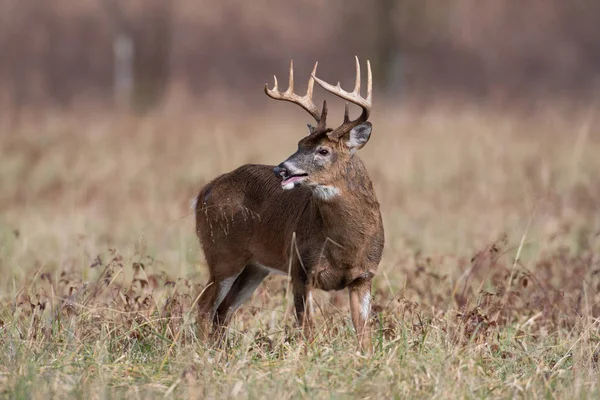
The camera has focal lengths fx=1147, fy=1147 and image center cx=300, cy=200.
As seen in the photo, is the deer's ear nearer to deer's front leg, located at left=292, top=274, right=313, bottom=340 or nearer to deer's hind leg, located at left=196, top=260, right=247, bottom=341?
deer's front leg, located at left=292, top=274, right=313, bottom=340

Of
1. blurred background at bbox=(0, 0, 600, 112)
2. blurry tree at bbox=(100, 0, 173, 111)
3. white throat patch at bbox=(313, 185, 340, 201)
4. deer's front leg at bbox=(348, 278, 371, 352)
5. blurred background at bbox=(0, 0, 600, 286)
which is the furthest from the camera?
blurred background at bbox=(0, 0, 600, 112)

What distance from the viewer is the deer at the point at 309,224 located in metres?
6.21

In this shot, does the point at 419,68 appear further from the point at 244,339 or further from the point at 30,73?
the point at 244,339

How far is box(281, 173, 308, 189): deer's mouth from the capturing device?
614cm

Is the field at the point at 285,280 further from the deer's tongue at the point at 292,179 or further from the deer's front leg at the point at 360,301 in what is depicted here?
the deer's tongue at the point at 292,179

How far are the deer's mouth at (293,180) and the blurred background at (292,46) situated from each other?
1630 cm

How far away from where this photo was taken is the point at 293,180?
6.20m

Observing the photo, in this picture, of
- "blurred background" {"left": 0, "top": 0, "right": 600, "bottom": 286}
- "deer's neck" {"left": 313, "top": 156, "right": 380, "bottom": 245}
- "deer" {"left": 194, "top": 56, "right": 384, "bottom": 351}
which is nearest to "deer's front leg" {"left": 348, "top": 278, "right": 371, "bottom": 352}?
"deer" {"left": 194, "top": 56, "right": 384, "bottom": 351}

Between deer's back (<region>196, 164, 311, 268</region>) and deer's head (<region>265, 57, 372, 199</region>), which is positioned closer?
deer's head (<region>265, 57, 372, 199</region>)

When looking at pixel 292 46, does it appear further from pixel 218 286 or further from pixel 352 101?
pixel 352 101

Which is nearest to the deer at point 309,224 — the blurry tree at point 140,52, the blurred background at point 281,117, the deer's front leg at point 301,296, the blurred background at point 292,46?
the deer's front leg at point 301,296

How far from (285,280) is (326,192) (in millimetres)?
1343

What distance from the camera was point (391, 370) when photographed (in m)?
5.00

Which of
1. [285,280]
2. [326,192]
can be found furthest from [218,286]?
[326,192]
